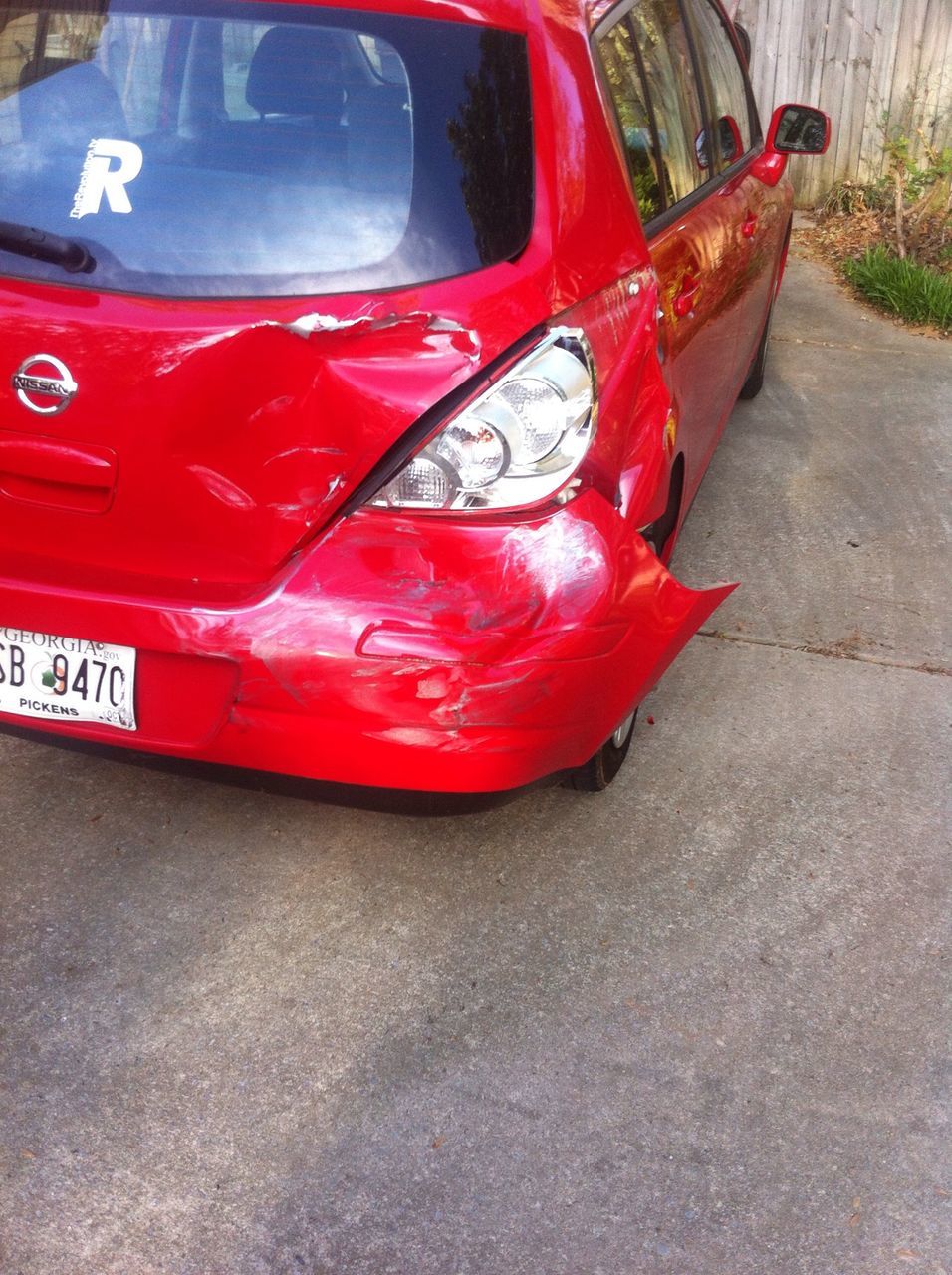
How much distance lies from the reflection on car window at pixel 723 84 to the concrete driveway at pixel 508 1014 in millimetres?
1785

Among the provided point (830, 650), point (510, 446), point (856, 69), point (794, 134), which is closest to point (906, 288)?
point (856, 69)

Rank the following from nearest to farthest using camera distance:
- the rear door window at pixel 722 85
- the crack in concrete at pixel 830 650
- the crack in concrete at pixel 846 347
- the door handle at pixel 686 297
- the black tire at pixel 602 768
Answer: the black tire at pixel 602 768 → the door handle at pixel 686 297 → the crack in concrete at pixel 830 650 → the rear door window at pixel 722 85 → the crack in concrete at pixel 846 347

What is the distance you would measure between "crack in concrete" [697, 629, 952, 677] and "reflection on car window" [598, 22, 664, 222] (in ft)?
4.08

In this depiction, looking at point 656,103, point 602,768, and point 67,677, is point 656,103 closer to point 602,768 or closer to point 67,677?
point 602,768

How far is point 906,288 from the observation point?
23.4 ft

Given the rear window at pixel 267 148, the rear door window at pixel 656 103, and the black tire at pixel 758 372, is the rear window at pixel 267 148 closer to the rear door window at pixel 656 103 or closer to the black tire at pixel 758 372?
the rear door window at pixel 656 103

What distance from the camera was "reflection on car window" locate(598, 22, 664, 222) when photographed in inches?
106

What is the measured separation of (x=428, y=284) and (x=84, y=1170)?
58.0 inches

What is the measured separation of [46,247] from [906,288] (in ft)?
19.6

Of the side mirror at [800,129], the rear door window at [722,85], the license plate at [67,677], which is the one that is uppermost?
the rear door window at [722,85]

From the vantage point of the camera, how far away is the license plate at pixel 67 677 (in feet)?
7.06

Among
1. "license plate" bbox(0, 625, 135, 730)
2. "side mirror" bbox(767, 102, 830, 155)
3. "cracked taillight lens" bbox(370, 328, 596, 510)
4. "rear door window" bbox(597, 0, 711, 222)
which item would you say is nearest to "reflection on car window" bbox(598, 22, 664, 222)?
"rear door window" bbox(597, 0, 711, 222)

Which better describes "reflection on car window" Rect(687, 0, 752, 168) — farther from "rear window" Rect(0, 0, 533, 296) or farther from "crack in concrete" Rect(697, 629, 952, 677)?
"rear window" Rect(0, 0, 533, 296)

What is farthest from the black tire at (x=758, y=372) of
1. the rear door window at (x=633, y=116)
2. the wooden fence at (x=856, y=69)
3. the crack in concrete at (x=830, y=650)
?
the wooden fence at (x=856, y=69)
